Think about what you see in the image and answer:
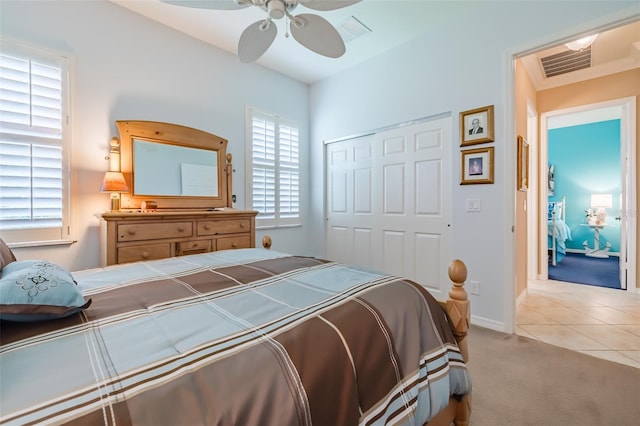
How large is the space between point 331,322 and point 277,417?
31 cm

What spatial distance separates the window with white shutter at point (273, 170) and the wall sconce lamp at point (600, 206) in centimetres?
612

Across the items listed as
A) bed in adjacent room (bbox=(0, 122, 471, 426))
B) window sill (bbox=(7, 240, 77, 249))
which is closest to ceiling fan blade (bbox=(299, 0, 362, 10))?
bed in adjacent room (bbox=(0, 122, 471, 426))

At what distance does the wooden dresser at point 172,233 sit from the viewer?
7.29ft

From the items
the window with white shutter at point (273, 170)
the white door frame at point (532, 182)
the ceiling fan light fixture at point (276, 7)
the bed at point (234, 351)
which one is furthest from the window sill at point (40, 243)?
the white door frame at point (532, 182)

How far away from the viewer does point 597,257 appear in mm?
5672

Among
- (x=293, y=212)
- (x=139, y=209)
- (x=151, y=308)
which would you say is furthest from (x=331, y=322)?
(x=293, y=212)

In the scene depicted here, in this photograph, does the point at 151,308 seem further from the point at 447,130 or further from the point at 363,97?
the point at 363,97

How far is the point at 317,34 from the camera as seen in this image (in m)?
1.85

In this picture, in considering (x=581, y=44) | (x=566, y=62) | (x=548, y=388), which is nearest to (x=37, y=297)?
(x=548, y=388)

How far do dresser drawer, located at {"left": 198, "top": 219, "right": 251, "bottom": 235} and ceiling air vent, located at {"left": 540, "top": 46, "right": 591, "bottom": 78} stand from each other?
394 cm

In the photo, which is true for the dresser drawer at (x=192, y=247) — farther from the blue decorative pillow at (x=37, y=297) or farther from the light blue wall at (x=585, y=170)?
the light blue wall at (x=585, y=170)

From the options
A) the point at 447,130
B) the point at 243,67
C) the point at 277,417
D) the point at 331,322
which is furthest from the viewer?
the point at 243,67

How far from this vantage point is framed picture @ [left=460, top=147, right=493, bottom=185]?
2.58 m

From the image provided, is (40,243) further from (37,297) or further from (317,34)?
(317,34)
